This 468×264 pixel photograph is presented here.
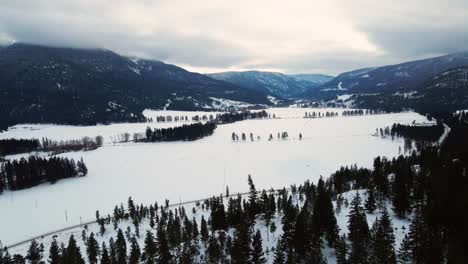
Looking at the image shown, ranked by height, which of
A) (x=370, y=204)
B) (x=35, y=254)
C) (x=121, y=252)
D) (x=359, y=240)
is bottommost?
(x=35, y=254)

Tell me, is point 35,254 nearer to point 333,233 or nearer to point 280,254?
point 280,254

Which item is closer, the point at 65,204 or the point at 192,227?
the point at 192,227

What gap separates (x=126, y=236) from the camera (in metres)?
124

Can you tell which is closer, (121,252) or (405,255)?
(405,255)

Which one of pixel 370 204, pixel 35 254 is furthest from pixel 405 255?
pixel 35 254

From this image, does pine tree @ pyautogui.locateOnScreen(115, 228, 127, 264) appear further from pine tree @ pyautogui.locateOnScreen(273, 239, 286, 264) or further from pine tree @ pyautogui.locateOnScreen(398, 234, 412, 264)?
pine tree @ pyautogui.locateOnScreen(398, 234, 412, 264)

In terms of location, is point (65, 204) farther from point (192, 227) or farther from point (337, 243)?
point (337, 243)

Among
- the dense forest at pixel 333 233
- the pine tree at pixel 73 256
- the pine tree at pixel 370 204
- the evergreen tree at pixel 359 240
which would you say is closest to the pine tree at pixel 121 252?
the dense forest at pixel 333 233

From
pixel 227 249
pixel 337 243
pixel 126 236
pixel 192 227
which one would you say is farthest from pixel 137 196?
pixel 337 243

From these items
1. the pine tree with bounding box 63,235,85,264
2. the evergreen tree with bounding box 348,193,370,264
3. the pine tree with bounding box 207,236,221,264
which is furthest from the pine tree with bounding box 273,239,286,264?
the pine tree with bounding box 63,235,85,264

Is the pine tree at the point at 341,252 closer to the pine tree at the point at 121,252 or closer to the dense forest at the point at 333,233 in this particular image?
the dense forest at the point at 333,233

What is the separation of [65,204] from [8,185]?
5361 cm

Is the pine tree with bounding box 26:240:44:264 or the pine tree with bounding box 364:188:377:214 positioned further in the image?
the pine tree with bounding box 26:240:44:264

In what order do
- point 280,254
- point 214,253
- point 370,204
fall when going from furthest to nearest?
point 370,204, point 214,253, point 280,254
